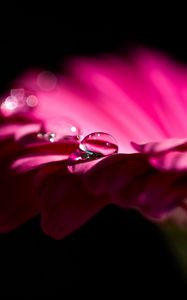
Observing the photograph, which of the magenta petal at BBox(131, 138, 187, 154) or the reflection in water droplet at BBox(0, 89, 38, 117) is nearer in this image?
the magenta petal at BBox(131, 138, 187, 154)

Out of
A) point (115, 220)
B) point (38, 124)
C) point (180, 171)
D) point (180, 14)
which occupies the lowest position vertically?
point (180, 171)

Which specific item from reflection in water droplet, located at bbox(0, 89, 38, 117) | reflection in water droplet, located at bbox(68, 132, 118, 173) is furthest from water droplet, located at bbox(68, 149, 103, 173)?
reflection in water droplet, located at bbox(0, 89, 38, 117)

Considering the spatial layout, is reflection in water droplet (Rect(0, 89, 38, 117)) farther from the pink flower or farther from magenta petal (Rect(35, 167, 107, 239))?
magenta petal (Rect(35, 167, 107, 239))

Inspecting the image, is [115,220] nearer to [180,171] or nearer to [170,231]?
[170,231]

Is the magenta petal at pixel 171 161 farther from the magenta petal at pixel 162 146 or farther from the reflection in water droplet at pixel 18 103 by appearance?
the reflection in water droplet at pixel 18 103

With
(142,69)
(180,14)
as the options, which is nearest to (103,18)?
(180,14)

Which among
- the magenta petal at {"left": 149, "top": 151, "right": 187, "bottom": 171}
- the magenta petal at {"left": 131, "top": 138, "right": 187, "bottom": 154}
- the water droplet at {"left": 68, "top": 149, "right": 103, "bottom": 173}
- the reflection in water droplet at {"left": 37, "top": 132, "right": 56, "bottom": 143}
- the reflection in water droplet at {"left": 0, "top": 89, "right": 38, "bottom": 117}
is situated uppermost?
the reflection in water droplet at {"left": 0, "top": 89, "right": 38, "bottom": 117}
